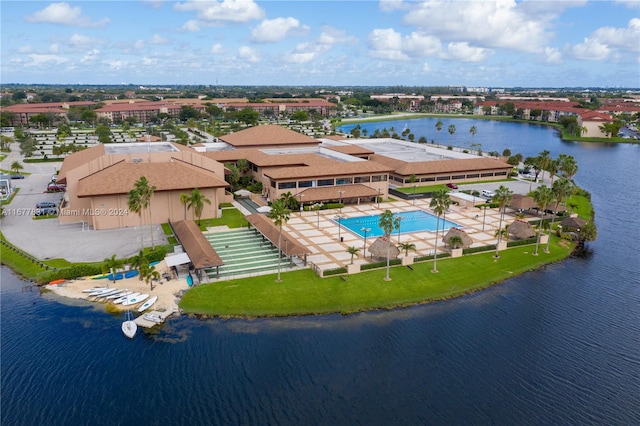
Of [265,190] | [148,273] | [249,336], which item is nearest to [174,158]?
[265,190]

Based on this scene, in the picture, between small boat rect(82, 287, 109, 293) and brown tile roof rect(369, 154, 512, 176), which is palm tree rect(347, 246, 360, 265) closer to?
small boat rect(82, 287, 109, 293)

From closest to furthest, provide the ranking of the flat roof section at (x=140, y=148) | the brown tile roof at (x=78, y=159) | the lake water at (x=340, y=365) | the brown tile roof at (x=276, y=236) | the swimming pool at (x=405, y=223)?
the lake water at (x=340, y=365) < the brown tile roof at (x=276, y=236) < the swimming pool at (x=405, y=223) < the brown tile roof at (x=78, y=159) < the flat roof section at (x=140, y=148)

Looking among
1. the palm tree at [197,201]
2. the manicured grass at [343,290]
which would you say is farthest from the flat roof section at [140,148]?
the manicured grass at [343,290]

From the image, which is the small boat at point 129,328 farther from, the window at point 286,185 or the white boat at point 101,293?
the window at point 286,185

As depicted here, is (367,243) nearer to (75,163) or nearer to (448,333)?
(448,333)

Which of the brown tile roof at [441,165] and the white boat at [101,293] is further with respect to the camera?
the brown tile roof at [441,165]

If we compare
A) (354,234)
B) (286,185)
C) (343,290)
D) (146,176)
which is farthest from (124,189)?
(343,290)

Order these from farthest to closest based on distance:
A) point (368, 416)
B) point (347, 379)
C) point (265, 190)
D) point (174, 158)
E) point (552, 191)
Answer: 1. point (265, 190)
2. point (174, 158)
3. point (552, 191)
4. point (347, 379)
5. point (368, 416)
